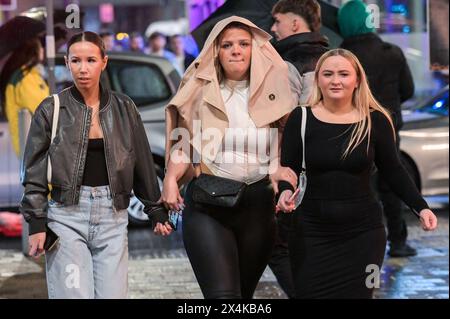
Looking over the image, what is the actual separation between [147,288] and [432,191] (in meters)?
4.08

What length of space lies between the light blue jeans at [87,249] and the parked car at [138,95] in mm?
2766

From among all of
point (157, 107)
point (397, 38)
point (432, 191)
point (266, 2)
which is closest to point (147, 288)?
point (157, 107)

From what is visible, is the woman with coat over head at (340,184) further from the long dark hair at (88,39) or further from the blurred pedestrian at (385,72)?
the blurred pedestrian at (385,72)

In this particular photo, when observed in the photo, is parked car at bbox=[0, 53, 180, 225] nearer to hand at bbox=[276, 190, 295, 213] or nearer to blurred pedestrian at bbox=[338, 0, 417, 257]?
blurred pedestrian at bbox=[338, 0, 417, 257]

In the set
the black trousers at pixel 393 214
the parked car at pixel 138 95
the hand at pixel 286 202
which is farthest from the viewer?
the black trousers at pixel 393 214

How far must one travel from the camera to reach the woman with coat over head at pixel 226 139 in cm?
516

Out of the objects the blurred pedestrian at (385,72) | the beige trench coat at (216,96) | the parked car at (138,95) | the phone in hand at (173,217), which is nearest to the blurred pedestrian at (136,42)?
the parked car at (138,95)

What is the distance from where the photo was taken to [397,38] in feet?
43.9

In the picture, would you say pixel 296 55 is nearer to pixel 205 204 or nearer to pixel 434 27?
pixel 205 204

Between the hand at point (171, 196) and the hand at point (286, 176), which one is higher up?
the hand at point (286, 176)

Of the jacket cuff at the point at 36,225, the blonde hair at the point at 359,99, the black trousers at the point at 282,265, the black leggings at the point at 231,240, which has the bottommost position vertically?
the black trousers at the point at 282,265

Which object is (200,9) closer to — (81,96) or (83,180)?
(81,96)

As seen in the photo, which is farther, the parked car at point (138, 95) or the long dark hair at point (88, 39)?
the parked car at point (138, 95)

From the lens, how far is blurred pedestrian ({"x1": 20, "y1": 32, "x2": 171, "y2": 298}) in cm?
489
